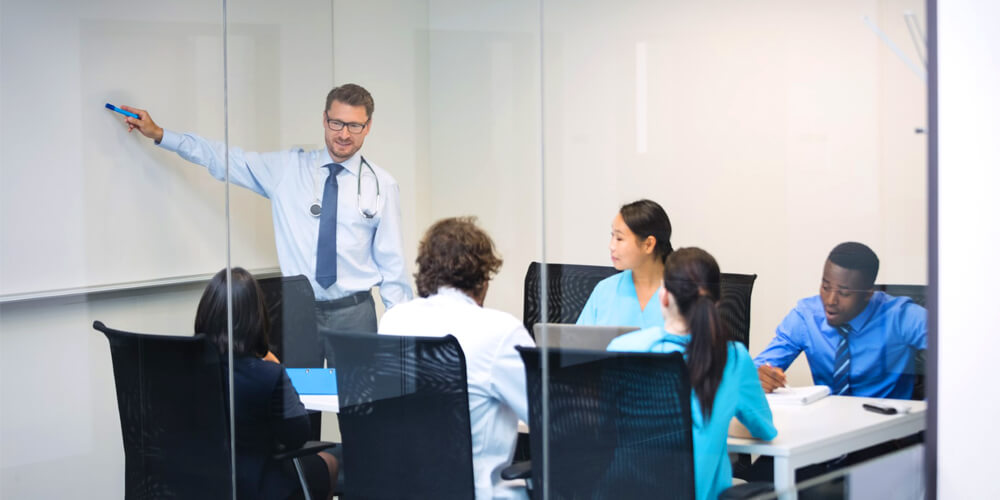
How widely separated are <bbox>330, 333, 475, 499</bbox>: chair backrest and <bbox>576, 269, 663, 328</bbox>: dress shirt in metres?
0.43

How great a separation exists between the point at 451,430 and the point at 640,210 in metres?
0.92

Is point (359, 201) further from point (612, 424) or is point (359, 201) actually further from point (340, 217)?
point (612, 424)

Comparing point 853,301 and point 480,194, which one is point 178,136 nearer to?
point 480,194

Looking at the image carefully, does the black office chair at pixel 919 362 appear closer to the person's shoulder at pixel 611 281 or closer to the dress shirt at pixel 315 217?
the person's shoulder at pixel 611 281

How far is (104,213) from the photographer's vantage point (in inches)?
155

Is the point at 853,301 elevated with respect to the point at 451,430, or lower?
elevated

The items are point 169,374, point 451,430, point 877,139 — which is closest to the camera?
point 877,139

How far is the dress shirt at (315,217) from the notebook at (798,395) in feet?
4.06

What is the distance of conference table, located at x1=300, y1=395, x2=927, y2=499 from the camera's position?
2859mm

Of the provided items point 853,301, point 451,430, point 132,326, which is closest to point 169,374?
point 132,326

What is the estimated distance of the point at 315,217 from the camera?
142 inches

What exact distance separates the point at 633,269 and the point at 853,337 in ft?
2.24

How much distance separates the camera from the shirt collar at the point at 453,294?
3193 millimetres
